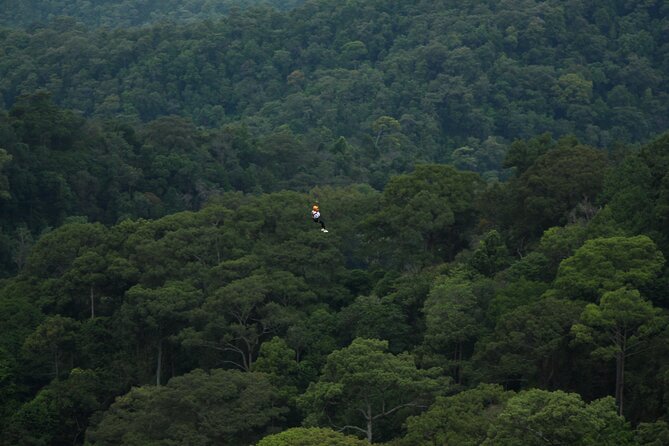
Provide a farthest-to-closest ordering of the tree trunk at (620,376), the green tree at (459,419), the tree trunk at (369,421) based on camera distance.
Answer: the tree trunk at (369,421), the tree trunk at (620,376), the green tree at (459,419)

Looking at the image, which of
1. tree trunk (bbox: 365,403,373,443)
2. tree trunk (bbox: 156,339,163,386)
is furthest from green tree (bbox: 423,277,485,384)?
tree trunk (bbox: 156,339,163,386)

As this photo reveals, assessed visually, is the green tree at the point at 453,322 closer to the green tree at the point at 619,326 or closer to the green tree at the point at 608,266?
the green tree at the point at 608,266

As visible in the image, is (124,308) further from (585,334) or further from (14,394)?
(585,334)

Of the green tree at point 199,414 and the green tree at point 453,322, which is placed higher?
the green tree at point 453,322

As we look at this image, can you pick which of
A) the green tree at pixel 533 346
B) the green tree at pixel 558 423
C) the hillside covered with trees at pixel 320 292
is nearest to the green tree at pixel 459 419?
the hillside covered with trees at pixel 320 292

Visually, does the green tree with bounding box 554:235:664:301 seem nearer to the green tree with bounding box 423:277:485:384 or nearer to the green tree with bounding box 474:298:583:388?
the green tree with bounding box 474:298:583:388

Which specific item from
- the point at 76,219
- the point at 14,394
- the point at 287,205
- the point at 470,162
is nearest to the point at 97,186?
the point at 76,219
